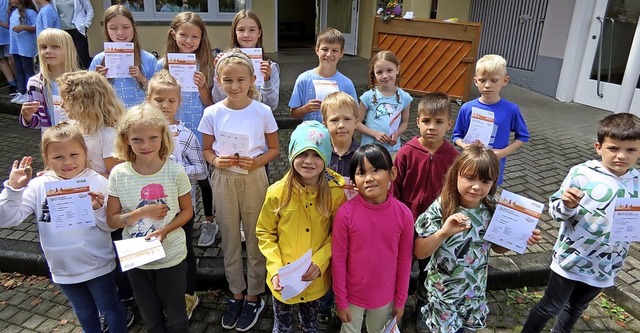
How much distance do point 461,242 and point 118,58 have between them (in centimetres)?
296

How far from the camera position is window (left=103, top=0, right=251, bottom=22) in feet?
35.4

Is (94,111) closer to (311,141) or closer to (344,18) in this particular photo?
(311,141)

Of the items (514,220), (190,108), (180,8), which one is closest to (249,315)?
(190,108)

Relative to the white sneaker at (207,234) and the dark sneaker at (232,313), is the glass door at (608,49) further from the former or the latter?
the dark sneaker at (232,313)

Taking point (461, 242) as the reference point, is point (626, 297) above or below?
below

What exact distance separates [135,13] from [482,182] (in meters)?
11.0

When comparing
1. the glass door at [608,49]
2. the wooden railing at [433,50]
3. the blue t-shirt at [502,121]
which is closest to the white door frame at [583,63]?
the glass door at [608,49]

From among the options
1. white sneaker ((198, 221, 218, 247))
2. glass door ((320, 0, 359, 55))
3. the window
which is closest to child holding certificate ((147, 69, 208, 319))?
white sneaker ((198, 221, 218, 247))

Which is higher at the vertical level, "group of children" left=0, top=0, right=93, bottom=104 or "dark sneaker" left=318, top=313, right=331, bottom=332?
"group of children" left=0, top=0, right=93, bottom=104

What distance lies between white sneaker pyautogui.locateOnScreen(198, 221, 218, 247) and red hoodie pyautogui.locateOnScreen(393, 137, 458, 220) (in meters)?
1.89

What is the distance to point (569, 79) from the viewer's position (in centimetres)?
841

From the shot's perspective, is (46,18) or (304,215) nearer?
(304,215)

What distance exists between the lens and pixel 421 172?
2.82 meters

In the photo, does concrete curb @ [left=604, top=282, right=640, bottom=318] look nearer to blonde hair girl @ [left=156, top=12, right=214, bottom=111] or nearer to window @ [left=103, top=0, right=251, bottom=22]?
blonde hair girl @ [left=156, top=12, right=214, bottom=111]
